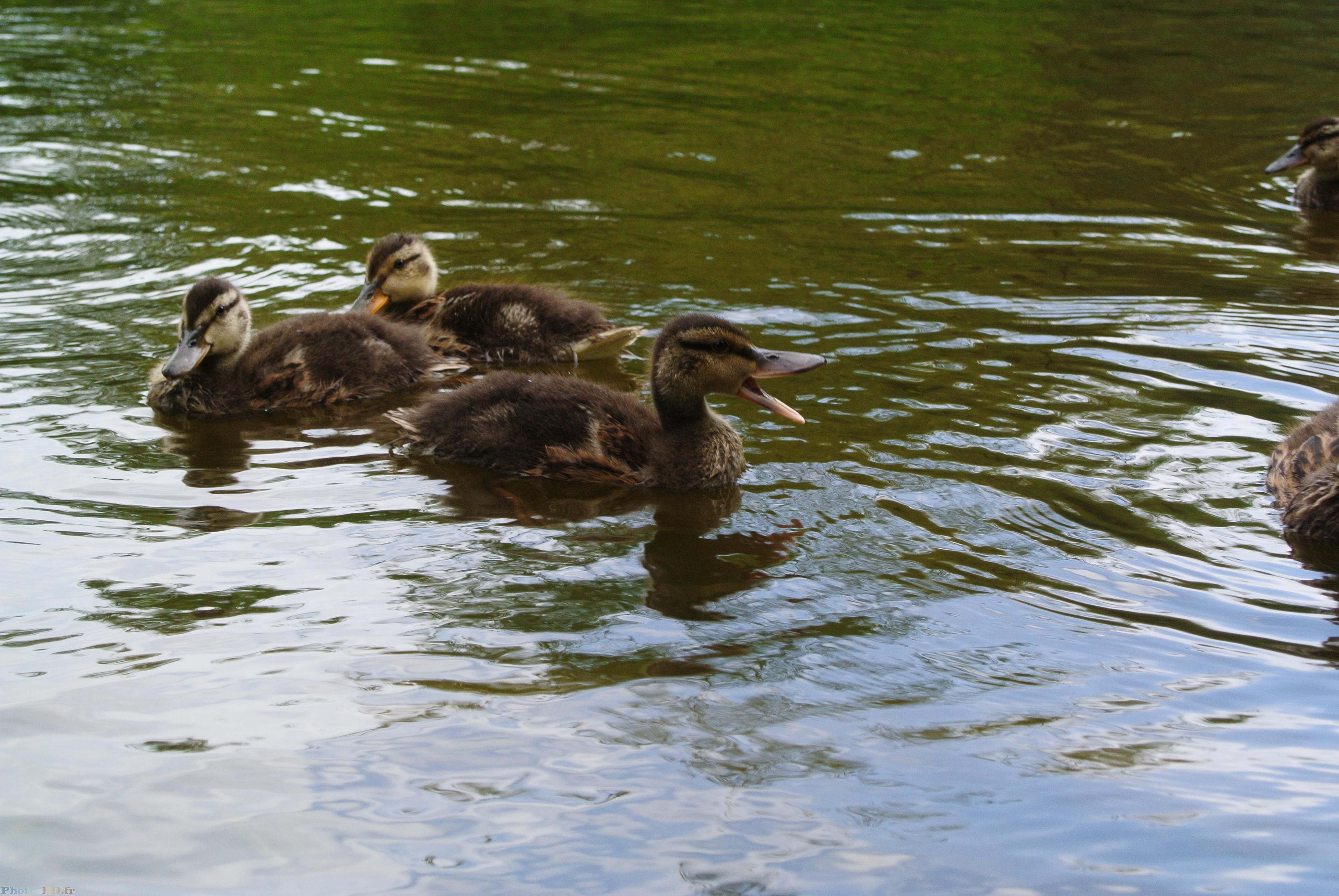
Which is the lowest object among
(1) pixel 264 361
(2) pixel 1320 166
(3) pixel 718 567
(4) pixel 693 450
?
(3) pixel 718 567

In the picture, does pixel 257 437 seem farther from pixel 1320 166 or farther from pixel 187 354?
pixel 1320 166

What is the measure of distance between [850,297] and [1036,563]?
10.8ft

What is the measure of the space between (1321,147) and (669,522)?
25.0ft

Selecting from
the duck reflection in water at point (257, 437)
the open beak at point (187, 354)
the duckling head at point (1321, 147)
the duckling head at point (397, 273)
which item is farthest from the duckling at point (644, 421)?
the duckling head at point (1321, 147)

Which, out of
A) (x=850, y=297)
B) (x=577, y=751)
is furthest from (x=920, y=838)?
(x=850, y=297)

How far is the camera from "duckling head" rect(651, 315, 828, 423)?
5520 millimetres

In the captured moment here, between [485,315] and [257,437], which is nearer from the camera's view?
[257,437]

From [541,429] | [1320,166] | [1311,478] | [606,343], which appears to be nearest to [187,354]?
[541,429]

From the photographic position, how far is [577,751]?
3.63 m

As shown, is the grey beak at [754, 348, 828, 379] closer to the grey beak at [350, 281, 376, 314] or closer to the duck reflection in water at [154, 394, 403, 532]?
the duck reflection in water at [154, 394, 403, 532]

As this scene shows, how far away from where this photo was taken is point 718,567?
4820 mm

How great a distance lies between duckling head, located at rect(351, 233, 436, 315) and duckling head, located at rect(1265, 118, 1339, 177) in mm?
6976

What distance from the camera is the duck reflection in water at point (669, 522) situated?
15.2 feet

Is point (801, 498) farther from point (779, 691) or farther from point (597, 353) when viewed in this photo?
point (597, 353)
